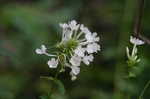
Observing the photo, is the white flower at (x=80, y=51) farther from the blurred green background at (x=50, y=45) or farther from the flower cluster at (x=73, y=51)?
the blurred green background at (x=50, y=45)

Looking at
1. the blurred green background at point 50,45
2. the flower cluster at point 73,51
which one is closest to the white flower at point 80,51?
the flower cluster at point 73,51

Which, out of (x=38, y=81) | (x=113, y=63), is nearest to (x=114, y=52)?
(x=113, y=63)

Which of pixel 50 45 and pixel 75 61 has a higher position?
pixel 75 61

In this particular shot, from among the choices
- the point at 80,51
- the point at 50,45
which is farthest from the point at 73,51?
the point at 50,45

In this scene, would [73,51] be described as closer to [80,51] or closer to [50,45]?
[80,51]

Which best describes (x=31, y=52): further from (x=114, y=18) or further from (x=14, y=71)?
(x=114, y=18)
